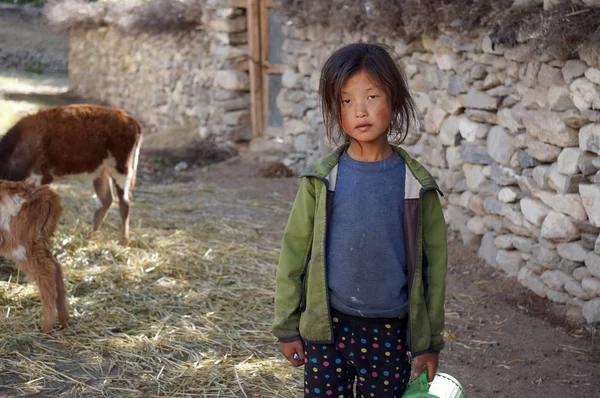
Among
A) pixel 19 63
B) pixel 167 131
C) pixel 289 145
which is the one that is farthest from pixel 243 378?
pixel 19 63

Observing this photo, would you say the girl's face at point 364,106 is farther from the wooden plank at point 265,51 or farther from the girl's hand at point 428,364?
the wooden plank at point 265,51

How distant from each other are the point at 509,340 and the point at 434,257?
250 cm

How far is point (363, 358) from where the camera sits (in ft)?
8.78

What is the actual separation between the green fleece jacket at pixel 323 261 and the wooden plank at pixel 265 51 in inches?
355

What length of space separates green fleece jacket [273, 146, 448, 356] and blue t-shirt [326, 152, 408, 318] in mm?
33

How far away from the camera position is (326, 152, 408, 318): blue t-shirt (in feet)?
8.66

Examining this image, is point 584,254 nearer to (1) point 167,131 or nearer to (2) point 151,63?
(1) point 167,131

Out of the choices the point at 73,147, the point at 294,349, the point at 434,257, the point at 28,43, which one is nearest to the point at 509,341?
the point at 434,257

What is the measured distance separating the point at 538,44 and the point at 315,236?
10.1ft

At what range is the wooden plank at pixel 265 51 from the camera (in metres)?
11.4

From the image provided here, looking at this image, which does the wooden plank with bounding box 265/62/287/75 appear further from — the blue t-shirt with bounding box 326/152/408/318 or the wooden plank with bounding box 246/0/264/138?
the blue t-shirt with bounding box 326/152/408/318

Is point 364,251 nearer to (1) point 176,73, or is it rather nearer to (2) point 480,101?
(2) point 480,101

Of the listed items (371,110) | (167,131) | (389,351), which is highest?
(371,110)

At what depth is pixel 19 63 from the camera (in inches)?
894
